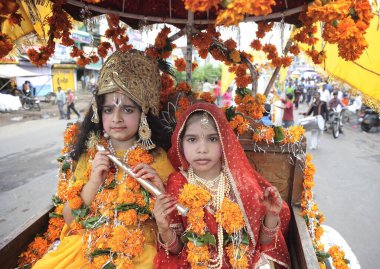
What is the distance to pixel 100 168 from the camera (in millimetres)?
2057

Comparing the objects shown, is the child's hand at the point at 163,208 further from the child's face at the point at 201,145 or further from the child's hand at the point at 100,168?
the child's hand at the point at 100,168

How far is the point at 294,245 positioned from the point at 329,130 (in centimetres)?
1267

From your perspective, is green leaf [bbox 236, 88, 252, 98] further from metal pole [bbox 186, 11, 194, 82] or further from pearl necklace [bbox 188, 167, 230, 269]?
pearl necklace [bbox 188, 167, 230, 269]

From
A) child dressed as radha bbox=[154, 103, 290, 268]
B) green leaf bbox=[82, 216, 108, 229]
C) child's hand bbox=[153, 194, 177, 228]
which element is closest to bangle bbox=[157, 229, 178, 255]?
child dressed as radha bbox=[154, 103, 290, 268]

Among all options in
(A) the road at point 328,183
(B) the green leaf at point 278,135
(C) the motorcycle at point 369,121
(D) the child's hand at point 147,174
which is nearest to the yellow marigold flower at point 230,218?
(D) the child's hand at point 147,174

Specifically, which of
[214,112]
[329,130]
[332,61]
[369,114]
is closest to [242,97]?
[214,112]

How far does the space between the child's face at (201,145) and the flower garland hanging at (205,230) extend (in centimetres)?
16

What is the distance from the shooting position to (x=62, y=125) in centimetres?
1448

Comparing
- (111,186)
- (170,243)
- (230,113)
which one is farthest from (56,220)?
(230,113)

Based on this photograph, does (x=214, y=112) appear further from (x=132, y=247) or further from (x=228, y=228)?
(x=132, y=247)

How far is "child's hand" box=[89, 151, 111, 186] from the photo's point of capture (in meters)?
2.06

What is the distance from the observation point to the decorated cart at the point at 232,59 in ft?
6.50

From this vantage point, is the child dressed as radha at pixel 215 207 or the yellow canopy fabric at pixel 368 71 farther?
the yellow canopy fabric at pixel 368 71

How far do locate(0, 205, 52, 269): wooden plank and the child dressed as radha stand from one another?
95cm
